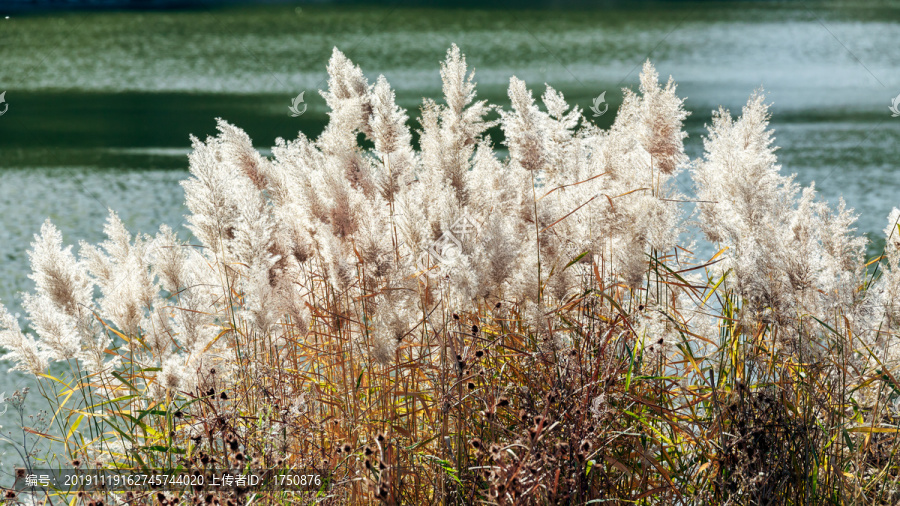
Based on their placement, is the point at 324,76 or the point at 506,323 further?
the point at 324,76

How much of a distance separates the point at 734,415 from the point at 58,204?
26.7ft

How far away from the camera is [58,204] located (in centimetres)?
836

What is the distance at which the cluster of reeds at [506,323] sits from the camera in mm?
2104

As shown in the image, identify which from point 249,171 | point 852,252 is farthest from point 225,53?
point 852,252

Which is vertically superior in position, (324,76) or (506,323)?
(324,76)

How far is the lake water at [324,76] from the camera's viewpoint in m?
8.93

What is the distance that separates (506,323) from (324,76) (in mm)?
13004

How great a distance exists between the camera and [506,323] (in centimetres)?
277

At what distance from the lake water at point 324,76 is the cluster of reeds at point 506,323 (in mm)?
4077

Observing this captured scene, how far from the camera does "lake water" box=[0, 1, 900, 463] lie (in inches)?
352

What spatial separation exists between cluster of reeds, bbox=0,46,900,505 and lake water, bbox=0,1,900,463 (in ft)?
13.4

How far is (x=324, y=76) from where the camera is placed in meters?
14.9

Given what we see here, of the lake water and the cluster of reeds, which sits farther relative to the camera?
the lake water

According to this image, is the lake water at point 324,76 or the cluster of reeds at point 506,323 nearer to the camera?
the cluster of reeds at point 506,323
